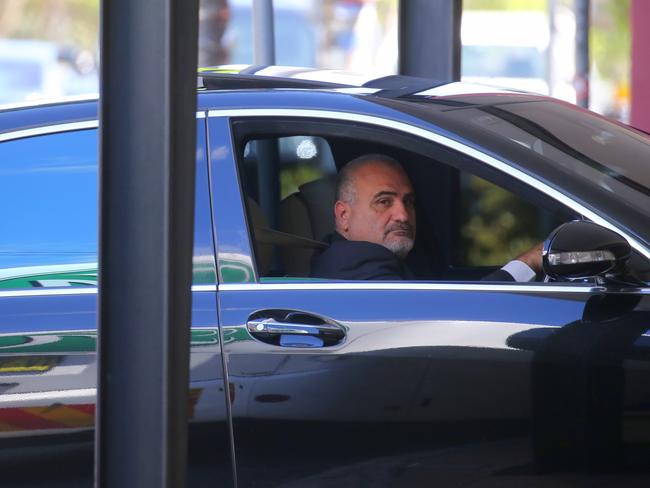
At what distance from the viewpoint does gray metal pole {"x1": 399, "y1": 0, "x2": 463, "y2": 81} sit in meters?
6.80

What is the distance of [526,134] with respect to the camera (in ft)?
12.4

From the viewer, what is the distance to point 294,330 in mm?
3418

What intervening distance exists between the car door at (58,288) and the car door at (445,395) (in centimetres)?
10

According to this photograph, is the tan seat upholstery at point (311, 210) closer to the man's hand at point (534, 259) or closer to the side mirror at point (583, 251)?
the man's hand at point (534, 259)

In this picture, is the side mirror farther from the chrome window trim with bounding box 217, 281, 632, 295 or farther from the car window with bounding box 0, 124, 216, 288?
the car window with bounding box 0, 124, 216, 288

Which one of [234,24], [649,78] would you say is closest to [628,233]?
[649,78]

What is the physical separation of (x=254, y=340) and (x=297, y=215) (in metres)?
1.14

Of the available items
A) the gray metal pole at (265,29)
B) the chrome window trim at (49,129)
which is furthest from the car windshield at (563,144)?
the gray metal pole at (265,29)

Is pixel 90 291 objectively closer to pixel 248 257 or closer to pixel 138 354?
pixel 248 257

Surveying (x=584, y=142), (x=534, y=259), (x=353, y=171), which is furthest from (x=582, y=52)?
(x=534, y=259)

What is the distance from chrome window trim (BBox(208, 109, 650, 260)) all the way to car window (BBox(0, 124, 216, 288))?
252 mm

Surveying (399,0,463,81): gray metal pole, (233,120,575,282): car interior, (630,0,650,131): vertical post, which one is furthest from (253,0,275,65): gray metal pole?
(630,0,650,131): vertical post

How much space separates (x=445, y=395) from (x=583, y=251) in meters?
0.49

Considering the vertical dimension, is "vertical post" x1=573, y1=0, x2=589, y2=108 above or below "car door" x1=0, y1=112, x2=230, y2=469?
above
